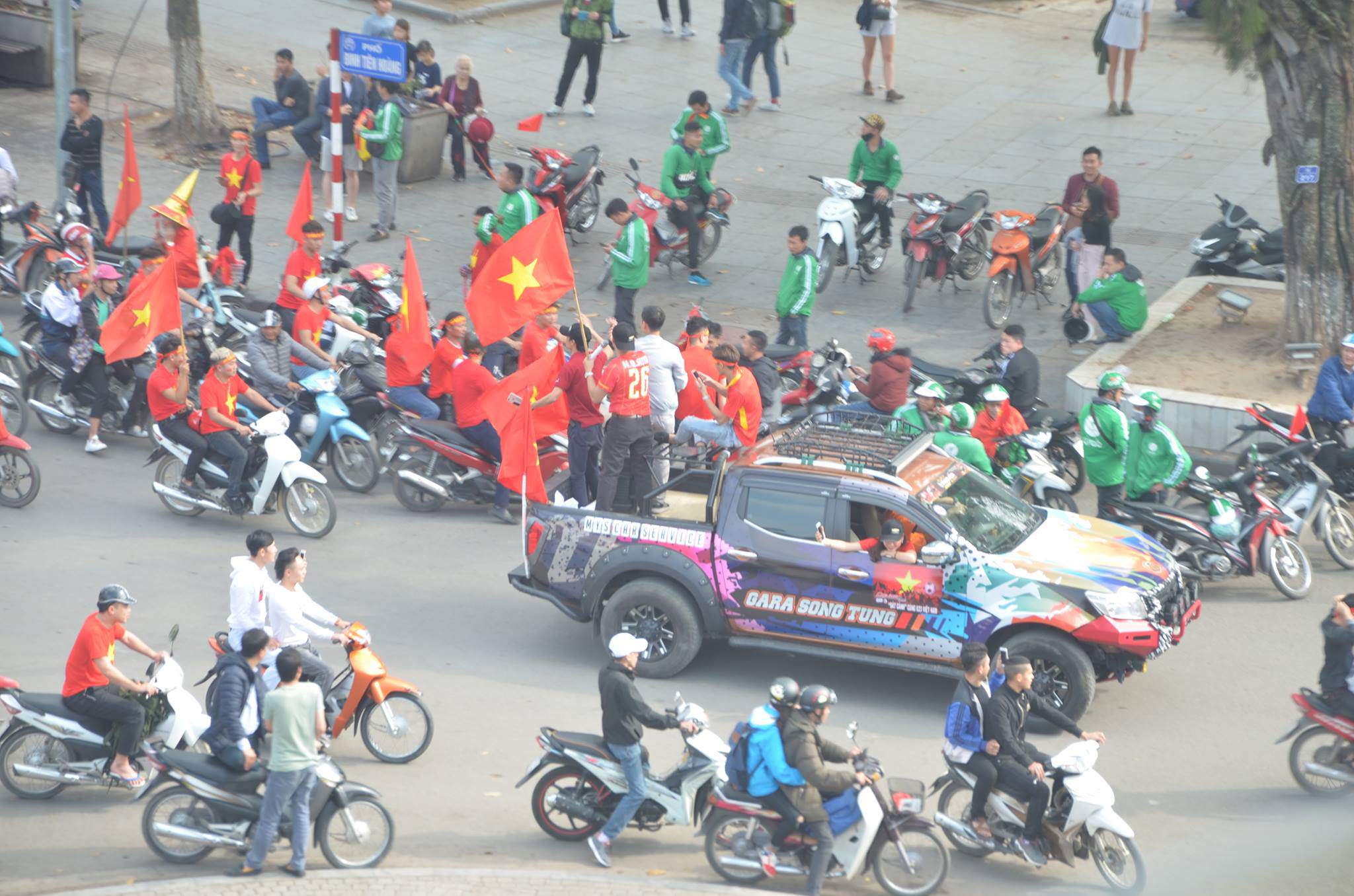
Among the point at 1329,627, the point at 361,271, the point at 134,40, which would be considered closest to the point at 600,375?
the point at 361,271

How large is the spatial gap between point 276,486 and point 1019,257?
8.71 meters

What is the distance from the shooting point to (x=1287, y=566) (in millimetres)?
12719

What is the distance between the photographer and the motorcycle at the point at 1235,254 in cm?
1811

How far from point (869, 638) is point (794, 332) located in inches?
237

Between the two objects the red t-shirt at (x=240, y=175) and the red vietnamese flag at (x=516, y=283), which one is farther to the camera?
the red t-shirt at (x=240, y=175)

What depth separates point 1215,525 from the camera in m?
12.8

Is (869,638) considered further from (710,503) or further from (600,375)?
(600,375)

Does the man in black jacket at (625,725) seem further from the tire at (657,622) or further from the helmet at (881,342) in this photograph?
the helmet at (881,342)

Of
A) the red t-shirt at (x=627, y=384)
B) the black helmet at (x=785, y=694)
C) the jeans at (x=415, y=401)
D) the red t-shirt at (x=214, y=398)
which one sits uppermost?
the red t-shirt at (x=627, y=384)

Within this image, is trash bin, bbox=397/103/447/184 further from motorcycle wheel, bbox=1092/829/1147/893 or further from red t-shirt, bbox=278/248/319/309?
motorcycle wheel, bbox=1092/829/1147/893

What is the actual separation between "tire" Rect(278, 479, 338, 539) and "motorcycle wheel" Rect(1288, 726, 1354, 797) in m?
7.95

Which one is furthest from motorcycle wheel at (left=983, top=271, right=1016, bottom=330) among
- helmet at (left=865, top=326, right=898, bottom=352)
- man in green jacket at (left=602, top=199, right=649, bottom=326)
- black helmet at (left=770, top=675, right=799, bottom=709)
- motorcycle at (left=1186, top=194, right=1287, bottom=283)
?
black helmet at (left=770, top=675, right=799, bottom=709)

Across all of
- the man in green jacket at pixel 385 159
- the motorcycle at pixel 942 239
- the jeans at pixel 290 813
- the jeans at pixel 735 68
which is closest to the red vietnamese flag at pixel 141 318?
the man in green jacket at pixel 385 159

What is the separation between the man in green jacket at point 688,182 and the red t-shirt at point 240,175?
4.71m
